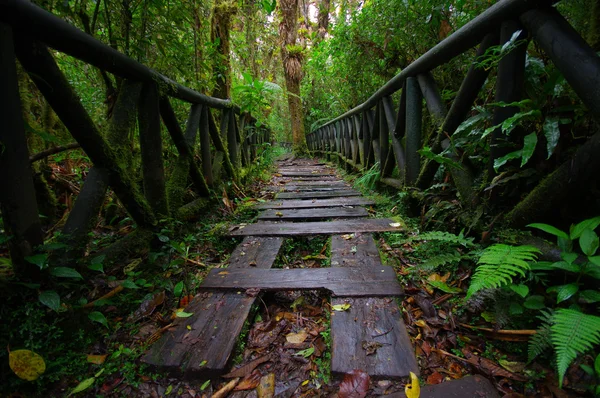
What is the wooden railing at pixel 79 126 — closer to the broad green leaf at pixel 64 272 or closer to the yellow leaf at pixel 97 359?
the broad green leaf at pixel 64 272

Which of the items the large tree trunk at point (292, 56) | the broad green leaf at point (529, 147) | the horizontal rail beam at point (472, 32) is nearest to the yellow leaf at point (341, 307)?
the broad green leaf at point (529, 147)

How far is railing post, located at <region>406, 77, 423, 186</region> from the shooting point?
8.20 ft

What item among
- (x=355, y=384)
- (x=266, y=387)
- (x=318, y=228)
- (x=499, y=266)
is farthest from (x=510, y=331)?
(x=318, y=228)

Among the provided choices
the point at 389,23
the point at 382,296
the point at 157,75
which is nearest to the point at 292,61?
the point at 389,23

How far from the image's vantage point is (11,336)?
3.16ft

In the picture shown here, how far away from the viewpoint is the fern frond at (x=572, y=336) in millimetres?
738

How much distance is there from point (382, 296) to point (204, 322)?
2.74ft

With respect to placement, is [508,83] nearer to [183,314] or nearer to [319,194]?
[183,314]

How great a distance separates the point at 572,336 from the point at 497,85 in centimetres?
118

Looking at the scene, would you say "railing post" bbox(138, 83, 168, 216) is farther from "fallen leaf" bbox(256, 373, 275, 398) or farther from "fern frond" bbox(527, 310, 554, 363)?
"fern frond" bbox(527, 310, 554, 363)

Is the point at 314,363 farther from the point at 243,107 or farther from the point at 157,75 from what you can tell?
→ the point at 243,107

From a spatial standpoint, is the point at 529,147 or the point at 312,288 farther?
the point at 312,288

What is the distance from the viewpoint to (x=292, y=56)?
10.9m

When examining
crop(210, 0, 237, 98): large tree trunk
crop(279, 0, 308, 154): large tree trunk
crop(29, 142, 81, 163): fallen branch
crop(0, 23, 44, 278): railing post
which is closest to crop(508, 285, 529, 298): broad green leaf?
crop(0, 23, 44, 278): railing post
